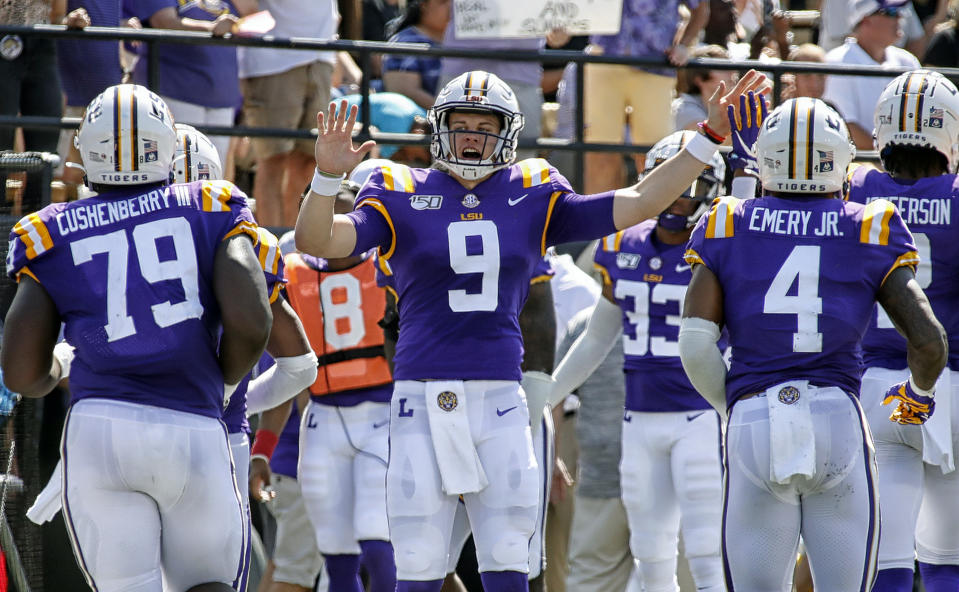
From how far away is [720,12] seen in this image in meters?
9.39

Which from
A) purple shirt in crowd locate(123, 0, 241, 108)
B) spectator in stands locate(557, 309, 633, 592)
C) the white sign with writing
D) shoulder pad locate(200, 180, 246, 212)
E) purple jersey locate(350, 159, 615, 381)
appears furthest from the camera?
the white sign with writing

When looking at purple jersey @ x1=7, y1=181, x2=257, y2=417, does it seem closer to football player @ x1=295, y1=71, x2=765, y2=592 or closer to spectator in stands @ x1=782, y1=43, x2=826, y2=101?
football player @ x1=295, y1=71, x2=765, y2=592

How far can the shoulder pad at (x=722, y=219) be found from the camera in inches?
185

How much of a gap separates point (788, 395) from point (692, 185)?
6.72ft

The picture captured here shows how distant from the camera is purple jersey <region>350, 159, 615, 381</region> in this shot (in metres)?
4.98

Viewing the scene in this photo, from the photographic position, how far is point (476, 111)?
5160 mm

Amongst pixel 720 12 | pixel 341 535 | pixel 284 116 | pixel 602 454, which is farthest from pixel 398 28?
pixel 341 535

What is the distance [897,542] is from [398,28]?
486cm

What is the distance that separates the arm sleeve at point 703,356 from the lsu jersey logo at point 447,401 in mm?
784

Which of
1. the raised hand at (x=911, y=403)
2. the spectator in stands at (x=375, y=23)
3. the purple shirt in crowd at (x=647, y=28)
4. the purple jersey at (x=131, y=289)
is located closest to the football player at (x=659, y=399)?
the raised hand at (x=911, y=403)

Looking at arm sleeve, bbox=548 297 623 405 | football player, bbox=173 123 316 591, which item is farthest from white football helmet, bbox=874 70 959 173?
football player, bbox=173 123 316 591

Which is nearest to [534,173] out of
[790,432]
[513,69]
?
[790,432]

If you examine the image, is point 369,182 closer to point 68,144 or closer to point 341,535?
point 341,535

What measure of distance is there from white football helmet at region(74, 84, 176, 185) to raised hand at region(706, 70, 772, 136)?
71.4 inches
